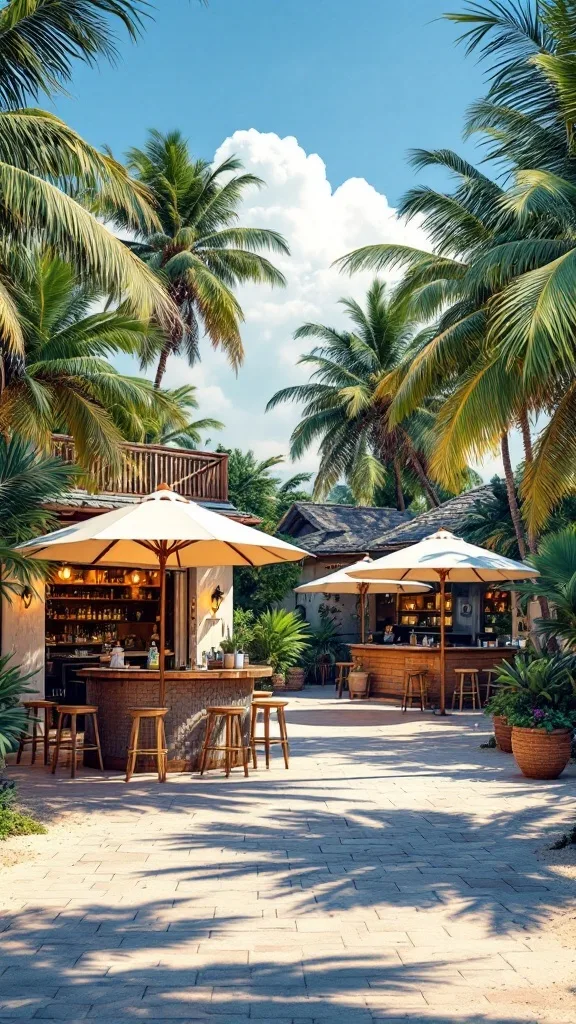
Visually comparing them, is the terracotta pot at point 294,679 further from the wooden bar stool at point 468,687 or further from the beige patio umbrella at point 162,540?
the beige patio umbrella at point 162,540

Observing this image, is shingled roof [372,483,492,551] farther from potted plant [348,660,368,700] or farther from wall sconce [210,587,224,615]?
wall sconce [210,587,224,615]

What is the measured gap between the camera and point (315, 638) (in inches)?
1000

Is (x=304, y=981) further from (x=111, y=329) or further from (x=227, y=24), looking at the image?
(x=111, y=329)

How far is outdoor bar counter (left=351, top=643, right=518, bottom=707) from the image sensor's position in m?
18.2

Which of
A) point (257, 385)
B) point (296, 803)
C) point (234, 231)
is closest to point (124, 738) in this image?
point (296, 803)

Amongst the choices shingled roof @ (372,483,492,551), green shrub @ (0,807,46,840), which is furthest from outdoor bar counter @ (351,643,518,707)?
green shrub @ (0,807,46,840)

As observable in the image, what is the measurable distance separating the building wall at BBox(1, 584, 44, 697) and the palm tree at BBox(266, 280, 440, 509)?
58.1 feet

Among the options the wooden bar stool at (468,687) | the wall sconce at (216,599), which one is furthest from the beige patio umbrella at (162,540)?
the wooden bar stool at (468,687)

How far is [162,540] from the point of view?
414 inches

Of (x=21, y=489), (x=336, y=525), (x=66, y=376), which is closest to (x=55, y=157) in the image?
(x=21, y=489)

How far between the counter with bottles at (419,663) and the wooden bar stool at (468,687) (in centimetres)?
18

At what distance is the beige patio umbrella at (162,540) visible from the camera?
32.3 ft

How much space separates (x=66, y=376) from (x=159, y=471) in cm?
310

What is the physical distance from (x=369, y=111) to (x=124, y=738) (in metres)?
8.39
